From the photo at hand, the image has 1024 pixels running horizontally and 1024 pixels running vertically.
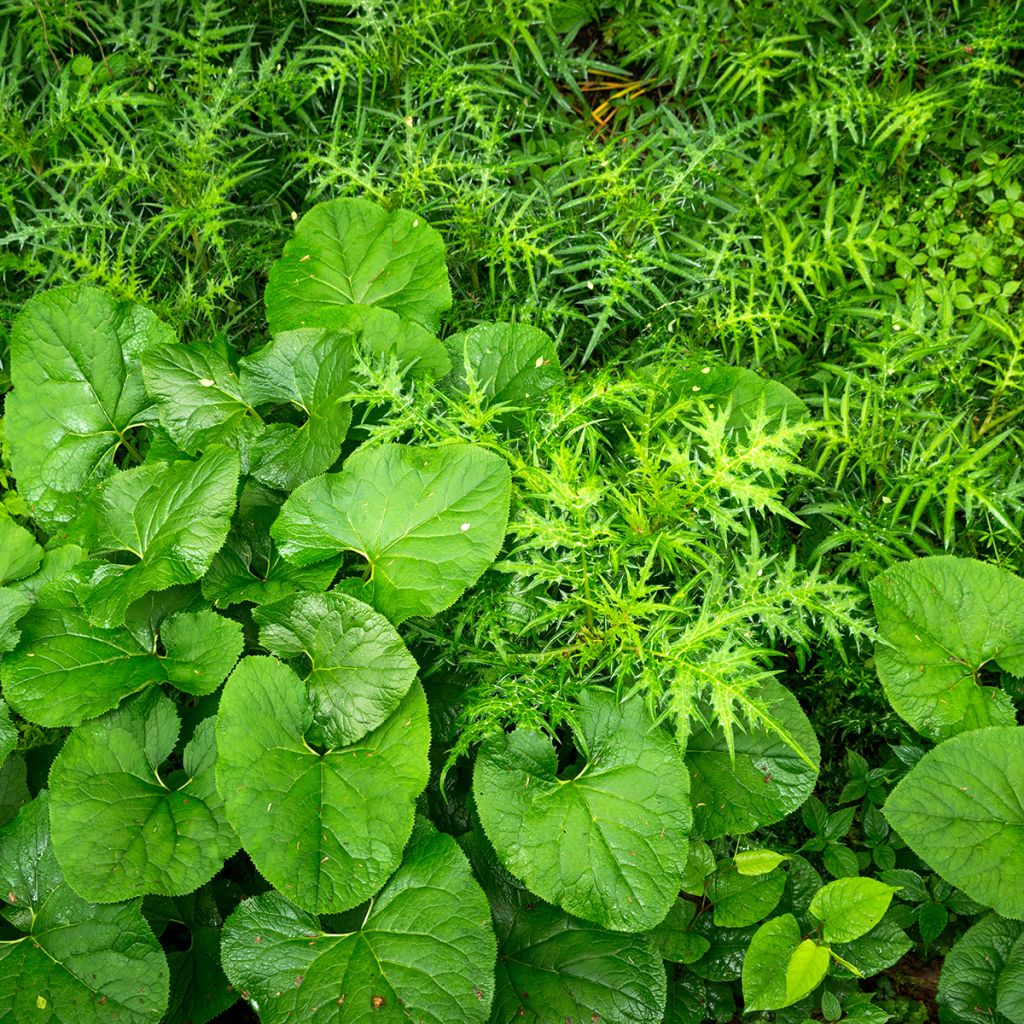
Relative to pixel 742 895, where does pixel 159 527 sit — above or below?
above

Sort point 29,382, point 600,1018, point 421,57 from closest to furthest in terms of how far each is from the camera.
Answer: point 600,1018
point 29,382
point 421,57

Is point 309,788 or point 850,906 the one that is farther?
point 850,906

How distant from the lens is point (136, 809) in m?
1.84

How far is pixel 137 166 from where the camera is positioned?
260 cm

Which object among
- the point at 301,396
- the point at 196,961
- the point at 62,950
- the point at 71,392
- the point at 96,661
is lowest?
the point at 196,961

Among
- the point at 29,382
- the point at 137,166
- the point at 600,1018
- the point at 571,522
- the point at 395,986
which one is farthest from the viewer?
the point at 137,166

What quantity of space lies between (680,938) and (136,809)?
1142 millimetres

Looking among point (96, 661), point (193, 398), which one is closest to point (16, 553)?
point (96, 661)

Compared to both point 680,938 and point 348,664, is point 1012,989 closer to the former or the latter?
point 680,938

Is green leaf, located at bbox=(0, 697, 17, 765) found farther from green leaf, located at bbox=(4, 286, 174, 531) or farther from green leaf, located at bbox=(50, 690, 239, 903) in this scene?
green leaf, located at bbox=(4, 286, 174, 531)

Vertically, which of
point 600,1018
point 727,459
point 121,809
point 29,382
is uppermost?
point 727,459

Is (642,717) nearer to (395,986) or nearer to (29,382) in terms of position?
(395,986)

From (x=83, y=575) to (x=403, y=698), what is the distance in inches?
30.3

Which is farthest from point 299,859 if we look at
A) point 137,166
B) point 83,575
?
point 137,166
